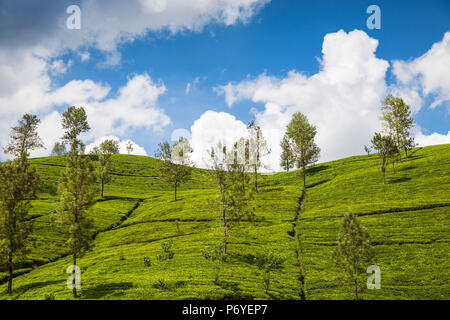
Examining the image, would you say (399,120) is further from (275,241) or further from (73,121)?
(73,121)

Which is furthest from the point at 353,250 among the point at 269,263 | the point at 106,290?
the point at 106,290

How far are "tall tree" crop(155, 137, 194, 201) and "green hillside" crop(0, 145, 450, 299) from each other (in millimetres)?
7470

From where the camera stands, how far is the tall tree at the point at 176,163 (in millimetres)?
91688

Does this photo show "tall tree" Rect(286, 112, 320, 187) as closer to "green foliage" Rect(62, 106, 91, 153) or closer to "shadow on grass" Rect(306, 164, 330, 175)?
"shadow on grass" Rect(306, 164, 330, 175)

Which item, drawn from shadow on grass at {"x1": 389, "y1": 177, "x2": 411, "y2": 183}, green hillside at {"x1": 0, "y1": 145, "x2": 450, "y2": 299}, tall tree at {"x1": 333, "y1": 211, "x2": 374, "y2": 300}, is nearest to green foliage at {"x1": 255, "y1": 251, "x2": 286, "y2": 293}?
green hillside at {"x1": 0, "y1": 145, "x2": 450, "y2": 299}

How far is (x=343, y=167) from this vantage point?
106000 millimetres

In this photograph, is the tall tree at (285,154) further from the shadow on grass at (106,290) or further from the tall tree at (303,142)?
the shadow on grass at (106,290)

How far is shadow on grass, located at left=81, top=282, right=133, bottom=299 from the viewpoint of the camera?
1312 inches

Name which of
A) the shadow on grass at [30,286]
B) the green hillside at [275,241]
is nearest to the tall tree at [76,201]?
the green hillside at [275,241]

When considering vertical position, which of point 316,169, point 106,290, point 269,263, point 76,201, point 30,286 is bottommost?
point 30,286

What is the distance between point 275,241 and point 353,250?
24390mm

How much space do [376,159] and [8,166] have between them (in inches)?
4388

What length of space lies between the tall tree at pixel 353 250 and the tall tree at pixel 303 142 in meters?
63.7

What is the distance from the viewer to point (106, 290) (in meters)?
34.8
